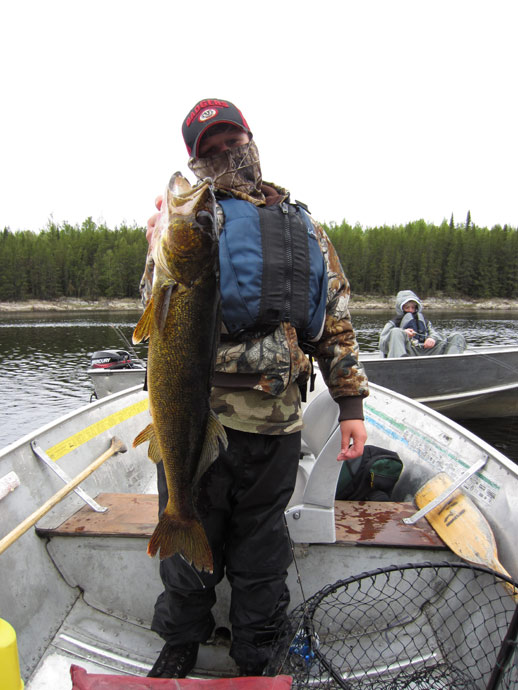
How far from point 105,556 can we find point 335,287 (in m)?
2.22

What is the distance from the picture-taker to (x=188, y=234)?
1.73 meters

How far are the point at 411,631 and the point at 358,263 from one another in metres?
88.4

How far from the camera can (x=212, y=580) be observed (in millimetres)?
2178

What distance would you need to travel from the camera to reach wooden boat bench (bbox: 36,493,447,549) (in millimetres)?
2717

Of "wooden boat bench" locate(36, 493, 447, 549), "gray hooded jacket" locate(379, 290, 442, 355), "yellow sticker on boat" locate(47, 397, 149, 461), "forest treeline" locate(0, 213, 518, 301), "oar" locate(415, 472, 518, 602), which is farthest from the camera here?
"forest treeline" locate(0, 213, 518, 301)

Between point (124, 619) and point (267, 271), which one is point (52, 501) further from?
point (267, 271)

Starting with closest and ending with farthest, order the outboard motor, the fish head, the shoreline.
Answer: the fish head
the outboard motor
the shoreline

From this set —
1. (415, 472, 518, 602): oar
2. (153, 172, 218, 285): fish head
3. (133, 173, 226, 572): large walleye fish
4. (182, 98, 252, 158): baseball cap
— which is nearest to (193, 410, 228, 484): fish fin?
(133, 173, 226, 572): large walleye fish

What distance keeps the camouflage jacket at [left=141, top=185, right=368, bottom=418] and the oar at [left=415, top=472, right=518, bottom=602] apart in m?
1.18

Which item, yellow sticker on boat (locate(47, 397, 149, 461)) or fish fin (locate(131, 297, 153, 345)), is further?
yellow sticker on boat (locate(47, 397, 149, 461))

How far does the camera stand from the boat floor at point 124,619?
256 centimetres

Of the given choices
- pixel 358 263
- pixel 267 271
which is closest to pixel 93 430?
pixel 267 271

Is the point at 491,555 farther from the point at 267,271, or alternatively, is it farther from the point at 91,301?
the point at 91,301

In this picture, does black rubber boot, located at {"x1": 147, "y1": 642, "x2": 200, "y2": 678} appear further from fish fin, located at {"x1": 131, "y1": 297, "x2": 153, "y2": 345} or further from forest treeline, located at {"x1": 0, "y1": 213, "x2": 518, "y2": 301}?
forest treeline, located at {"x1": 0, "y1": 213, "x2": 518, "y2": 301}
